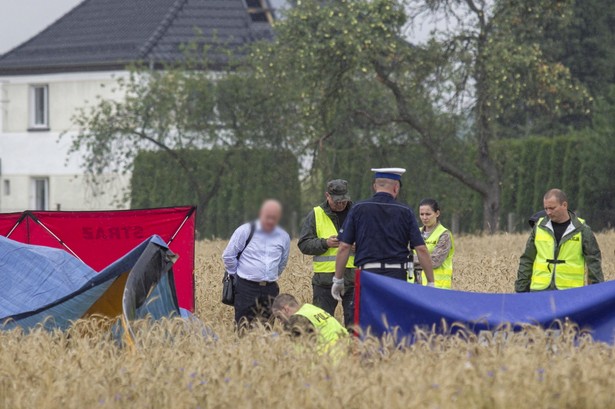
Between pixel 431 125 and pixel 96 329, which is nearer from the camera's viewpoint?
pixel 96 329

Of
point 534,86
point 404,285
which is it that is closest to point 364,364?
point 404,285

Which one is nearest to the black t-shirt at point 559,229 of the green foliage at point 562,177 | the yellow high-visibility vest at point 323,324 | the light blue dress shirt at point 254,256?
the light blue dress shirt at point 254,256

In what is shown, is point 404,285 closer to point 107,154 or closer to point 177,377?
point 177,377

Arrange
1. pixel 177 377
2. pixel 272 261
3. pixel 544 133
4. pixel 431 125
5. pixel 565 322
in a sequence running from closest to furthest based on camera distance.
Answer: pixel 177 377, pixel 565 322, pixel 272 261, pixel 431 125, pixel 544 133

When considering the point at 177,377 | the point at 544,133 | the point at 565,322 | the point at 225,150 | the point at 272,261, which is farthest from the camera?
the point at 544,133

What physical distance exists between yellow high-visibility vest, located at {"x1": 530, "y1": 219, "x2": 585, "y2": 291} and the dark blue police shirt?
1.43 m

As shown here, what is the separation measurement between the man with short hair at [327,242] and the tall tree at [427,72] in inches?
620

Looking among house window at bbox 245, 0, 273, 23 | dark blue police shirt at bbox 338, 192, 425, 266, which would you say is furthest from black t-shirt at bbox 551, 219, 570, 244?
house window at bbox 245, 0, 273, 23

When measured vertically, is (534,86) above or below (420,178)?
above

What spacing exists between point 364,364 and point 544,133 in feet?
126

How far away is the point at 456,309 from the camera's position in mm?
9281

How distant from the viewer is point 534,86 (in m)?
28.6

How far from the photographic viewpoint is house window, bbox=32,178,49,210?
158 ft

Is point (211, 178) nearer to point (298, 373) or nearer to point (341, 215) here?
point (341, 215)
